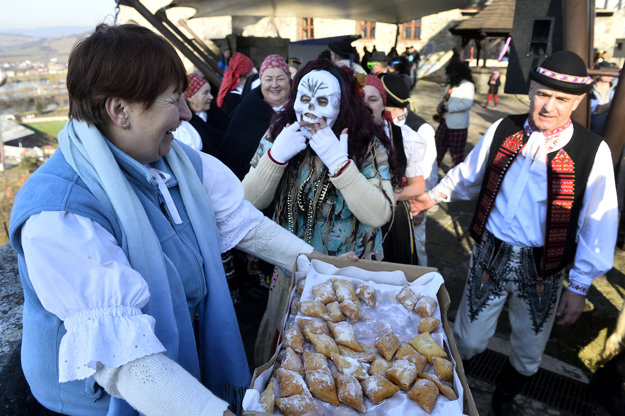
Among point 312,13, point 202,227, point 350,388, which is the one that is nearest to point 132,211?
point 202,227

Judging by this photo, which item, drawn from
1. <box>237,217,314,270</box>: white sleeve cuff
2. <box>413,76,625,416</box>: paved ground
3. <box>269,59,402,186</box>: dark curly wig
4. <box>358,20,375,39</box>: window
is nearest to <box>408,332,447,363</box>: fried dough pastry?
<box>237,217,314,270</box>: white sleeve cuff

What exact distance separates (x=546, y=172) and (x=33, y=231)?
7.30ft

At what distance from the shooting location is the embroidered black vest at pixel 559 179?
6.69ft

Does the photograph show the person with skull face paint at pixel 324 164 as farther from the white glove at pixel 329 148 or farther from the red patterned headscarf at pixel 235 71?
the red patterned headscarf at pixel 235 71

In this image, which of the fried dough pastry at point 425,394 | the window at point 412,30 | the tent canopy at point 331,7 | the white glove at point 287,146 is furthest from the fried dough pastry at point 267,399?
the window at point 412,30

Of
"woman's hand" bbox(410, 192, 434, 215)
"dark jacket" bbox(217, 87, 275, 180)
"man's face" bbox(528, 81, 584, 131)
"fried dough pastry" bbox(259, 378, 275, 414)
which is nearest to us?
"fried dough pastry" bbox(259, 378, 275, 414)

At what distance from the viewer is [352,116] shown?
6.89 feet

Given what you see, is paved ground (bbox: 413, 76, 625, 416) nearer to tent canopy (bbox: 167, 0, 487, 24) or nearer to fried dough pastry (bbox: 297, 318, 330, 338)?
fried dough pastry (bbox: 297, 318, 330, 338)

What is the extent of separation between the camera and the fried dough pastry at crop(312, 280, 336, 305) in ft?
4.72

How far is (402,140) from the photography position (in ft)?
10.0

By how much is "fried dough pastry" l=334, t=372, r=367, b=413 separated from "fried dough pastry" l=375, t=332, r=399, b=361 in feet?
0.53

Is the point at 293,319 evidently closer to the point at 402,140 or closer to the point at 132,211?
the point at 132,211

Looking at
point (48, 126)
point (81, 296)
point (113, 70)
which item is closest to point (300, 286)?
point (81, 296)

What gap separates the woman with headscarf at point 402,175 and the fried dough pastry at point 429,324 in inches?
54.7
